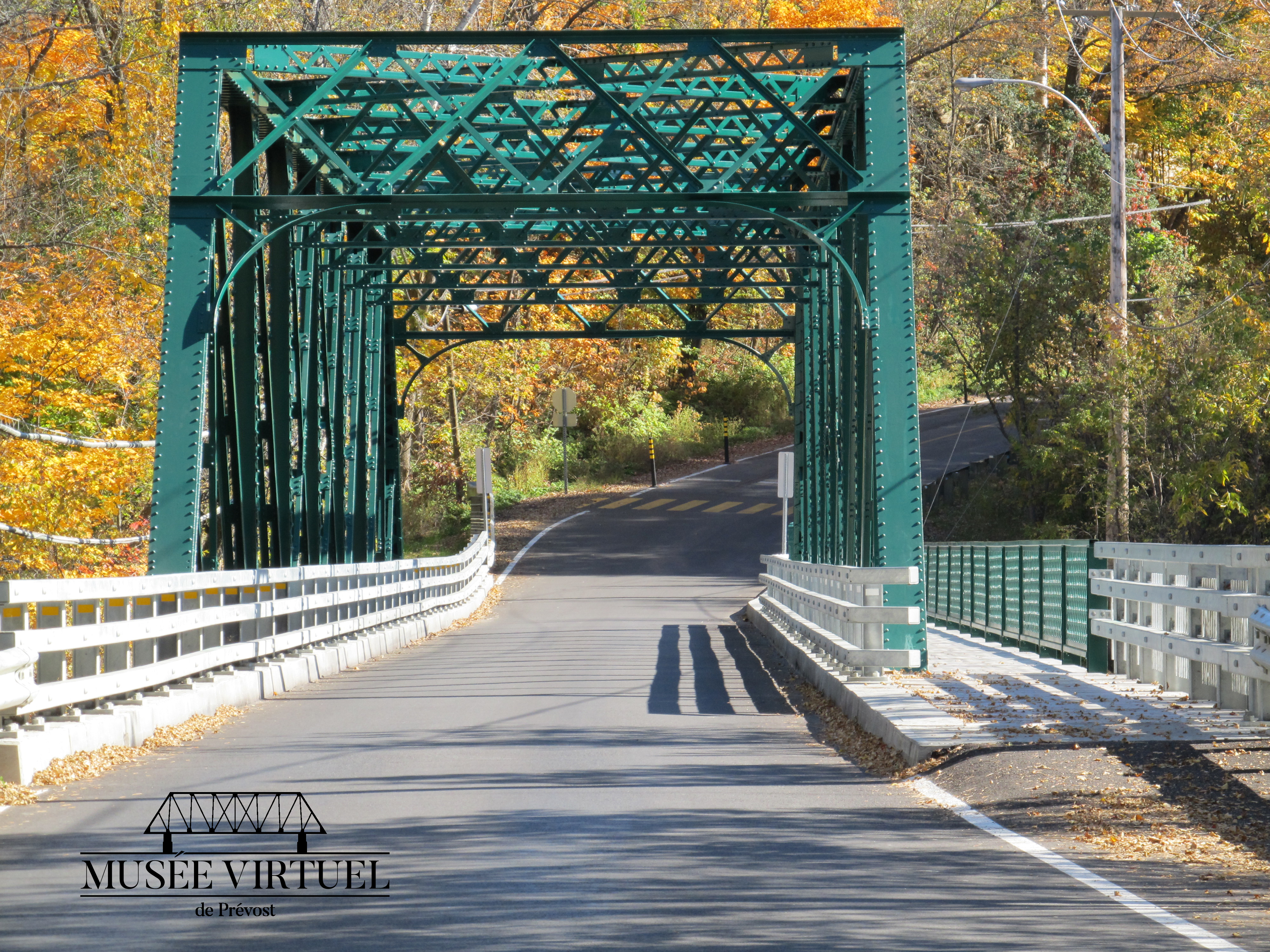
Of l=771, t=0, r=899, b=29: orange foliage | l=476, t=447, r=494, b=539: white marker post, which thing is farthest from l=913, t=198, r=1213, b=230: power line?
l=476, t=447, r=494, b=539: white marker post

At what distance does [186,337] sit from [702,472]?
1674 inches

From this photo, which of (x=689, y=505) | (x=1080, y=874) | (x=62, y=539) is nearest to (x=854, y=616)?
(x=1080, y=874)

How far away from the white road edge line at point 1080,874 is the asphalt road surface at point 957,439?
35.6 metres

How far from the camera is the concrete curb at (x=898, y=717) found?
29.9 feet

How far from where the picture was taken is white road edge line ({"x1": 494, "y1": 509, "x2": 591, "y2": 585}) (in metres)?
36.0

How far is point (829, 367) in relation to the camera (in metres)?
19.2

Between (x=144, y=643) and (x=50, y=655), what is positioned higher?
(x=50, y=655)

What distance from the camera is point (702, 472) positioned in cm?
5616

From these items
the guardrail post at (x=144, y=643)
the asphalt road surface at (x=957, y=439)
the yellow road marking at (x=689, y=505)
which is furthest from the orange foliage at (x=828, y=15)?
the guardrail post at (x=144, y=643)

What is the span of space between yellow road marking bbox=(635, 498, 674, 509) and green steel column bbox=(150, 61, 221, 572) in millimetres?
33404

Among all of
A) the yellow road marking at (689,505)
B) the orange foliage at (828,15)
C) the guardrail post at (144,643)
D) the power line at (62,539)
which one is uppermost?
the orange foliage at (828,15)

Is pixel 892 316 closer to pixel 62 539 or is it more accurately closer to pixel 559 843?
pixel 559 843

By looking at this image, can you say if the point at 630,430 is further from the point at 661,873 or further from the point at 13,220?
the point at 661,873

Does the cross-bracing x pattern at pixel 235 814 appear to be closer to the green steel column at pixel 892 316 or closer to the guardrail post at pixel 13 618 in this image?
the guardrail post at pixel 13 618
